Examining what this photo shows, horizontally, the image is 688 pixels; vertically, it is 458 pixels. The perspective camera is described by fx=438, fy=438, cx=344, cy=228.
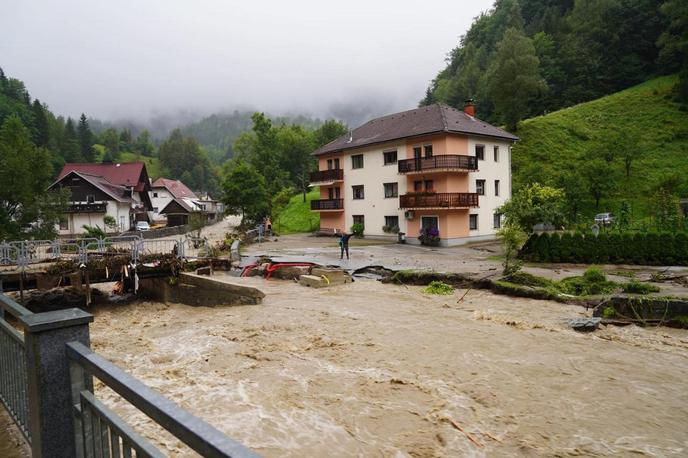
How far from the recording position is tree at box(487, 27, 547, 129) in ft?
180

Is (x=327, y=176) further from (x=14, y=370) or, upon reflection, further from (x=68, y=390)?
(x=68, y=390)

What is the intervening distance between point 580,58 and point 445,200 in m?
49.8

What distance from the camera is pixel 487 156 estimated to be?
38438 millimetres

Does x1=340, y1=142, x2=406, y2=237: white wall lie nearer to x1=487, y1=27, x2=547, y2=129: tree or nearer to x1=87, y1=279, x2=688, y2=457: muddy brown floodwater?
x1=87, y1=279, x2=688, y2=457: muddy brown floodwater

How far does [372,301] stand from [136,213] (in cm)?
5030

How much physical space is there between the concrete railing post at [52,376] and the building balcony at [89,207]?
52.8 meters

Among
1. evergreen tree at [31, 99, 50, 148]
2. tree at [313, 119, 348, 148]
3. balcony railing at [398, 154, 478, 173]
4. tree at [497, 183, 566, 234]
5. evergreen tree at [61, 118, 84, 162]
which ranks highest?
evergreen tree at [31, 99, 50, 148]

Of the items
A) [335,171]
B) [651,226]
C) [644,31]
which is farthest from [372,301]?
[644,31]

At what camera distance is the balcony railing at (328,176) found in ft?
144

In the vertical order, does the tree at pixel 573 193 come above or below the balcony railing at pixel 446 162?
below

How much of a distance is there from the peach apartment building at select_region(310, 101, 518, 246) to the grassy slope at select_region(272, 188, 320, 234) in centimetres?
537

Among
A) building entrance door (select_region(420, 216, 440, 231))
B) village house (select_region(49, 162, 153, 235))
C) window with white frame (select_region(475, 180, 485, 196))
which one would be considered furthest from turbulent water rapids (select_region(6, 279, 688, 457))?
village house (select_region(49, 162, 153, 235))

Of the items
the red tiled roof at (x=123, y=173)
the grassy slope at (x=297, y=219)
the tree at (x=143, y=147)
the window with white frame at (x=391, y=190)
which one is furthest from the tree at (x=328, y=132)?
the tree at (x=143, y=147)

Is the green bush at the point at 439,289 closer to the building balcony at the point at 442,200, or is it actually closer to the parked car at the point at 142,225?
the building balcony at the point at 442,200
